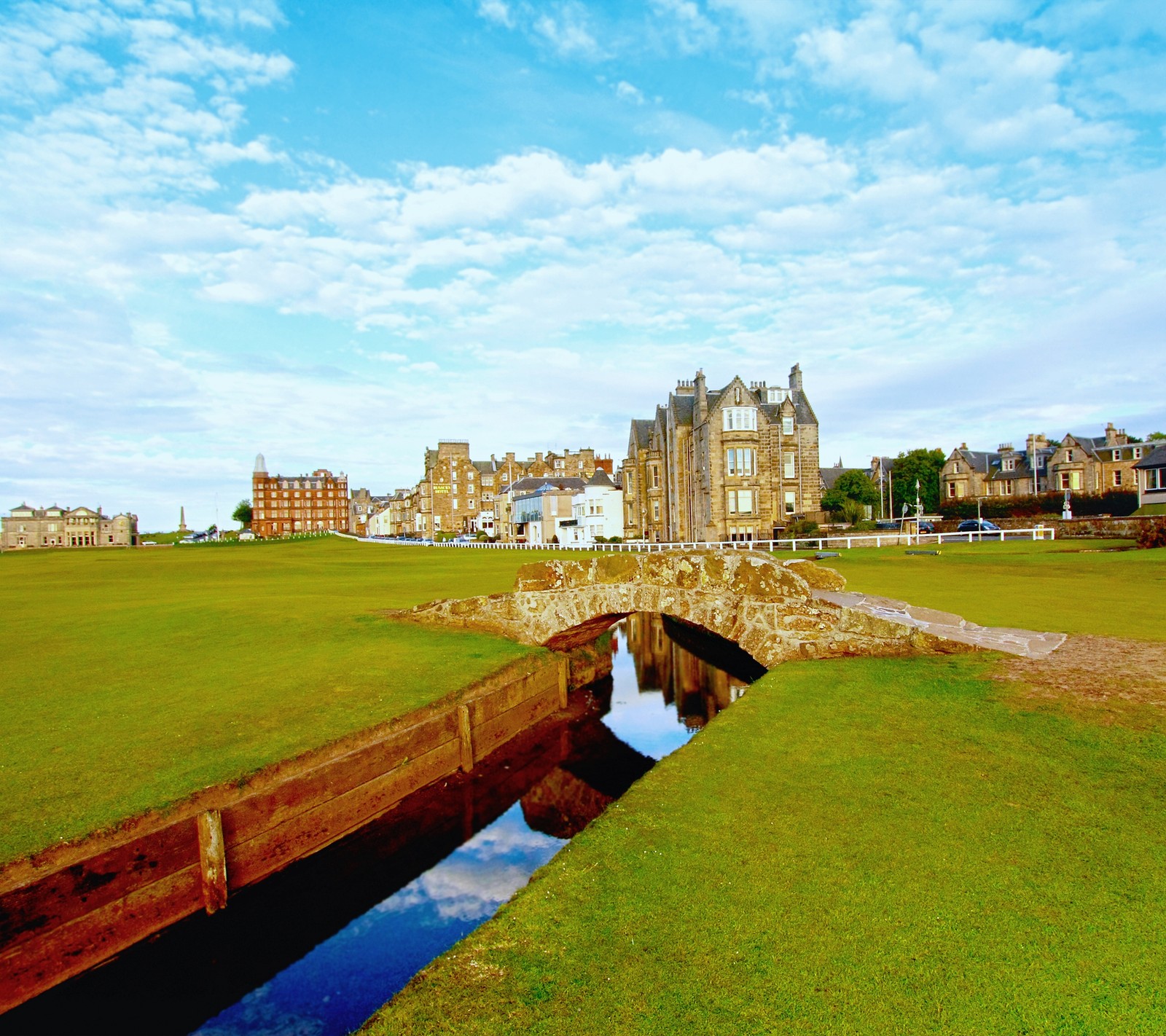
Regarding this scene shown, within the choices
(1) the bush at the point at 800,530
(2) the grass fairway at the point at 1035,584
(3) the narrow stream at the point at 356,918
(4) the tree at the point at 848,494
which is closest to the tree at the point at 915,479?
(4) the tree at the point at 848,494

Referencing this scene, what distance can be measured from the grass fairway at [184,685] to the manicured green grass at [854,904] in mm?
5651

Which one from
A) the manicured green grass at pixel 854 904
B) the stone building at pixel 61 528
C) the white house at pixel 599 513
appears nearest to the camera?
the manicured green grass at pixel 854 904

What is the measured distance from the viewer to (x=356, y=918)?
27.7ft

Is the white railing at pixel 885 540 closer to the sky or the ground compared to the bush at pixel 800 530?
closer to the ground

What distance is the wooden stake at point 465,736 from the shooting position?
1204 cm

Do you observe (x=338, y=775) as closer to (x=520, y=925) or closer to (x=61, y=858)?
(x=61, y=858)

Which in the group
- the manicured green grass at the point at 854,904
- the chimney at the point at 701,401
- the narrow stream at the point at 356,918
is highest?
the chimney at the point at 701,401

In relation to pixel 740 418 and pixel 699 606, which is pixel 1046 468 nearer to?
pixel 740 418

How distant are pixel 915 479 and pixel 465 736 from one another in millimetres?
84545

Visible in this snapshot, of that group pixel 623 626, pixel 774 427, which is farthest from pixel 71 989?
pixel 774 427

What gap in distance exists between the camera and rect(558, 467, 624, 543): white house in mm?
68688

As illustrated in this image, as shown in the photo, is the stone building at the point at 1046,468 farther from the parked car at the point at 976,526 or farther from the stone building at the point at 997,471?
the parked car at the point at 976,526

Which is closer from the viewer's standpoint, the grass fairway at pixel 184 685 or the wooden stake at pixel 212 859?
the wooden stake at pixel 212 859

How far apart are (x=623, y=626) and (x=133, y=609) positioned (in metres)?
20.1
